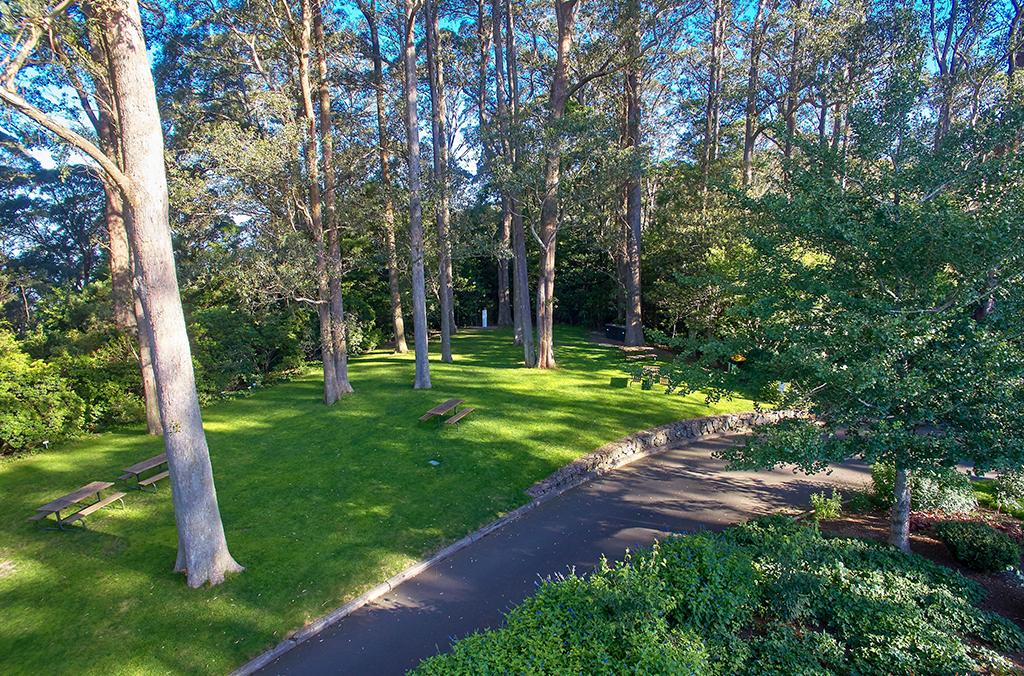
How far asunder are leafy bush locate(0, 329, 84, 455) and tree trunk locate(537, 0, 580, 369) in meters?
13.1

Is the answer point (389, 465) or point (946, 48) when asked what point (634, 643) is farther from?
point (946, 48)

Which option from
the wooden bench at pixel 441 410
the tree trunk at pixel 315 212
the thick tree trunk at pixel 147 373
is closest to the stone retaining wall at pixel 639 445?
the wooden bench at pixel 441 410

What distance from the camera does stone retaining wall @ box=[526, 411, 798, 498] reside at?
29.5 ft

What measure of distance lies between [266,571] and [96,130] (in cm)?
1280

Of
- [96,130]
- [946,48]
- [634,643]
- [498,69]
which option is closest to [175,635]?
[634,643]

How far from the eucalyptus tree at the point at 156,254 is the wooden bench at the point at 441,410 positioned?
18.3ft

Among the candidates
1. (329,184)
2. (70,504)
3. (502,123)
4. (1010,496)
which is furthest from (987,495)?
(502,123)

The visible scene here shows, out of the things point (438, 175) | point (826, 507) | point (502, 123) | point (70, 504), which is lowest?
point (826, 507)

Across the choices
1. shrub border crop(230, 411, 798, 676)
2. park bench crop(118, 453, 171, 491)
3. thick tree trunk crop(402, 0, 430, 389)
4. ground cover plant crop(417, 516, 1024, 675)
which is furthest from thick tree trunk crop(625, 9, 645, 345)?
park bench crop(118, 453, 171, 491)

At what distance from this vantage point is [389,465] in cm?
952

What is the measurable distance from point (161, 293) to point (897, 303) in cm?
843

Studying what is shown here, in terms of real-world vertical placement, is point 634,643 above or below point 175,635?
above

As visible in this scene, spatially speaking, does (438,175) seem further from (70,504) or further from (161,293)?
(70,504)

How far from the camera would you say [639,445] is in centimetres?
1077
